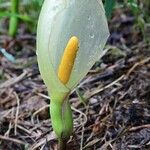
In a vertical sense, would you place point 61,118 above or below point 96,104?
above

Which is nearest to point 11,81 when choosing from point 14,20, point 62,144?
point 14,20

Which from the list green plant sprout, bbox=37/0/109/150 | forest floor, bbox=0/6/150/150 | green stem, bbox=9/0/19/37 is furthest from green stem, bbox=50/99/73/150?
green stem, bbox=9/0/19/37

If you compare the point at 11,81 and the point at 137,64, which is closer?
the point at 137,64

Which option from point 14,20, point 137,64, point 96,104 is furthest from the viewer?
point 14,20

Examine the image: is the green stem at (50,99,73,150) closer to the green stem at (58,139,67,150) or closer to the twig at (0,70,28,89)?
Answer: the green stem at (58,139,67,150)

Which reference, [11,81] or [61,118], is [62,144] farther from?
[11,81]

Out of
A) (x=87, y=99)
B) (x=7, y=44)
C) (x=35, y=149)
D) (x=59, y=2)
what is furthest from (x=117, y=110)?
(x=7, y=44)
